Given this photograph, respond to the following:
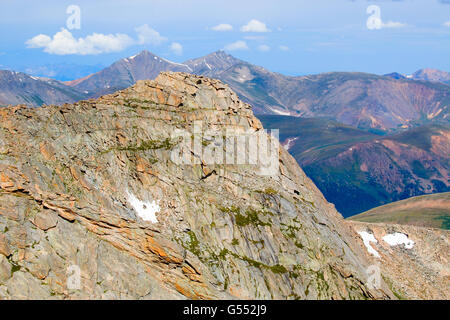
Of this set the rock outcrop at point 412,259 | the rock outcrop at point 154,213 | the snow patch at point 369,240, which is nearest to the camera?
the rock outcrop at point 154,213

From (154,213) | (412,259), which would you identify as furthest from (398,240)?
(154,213)

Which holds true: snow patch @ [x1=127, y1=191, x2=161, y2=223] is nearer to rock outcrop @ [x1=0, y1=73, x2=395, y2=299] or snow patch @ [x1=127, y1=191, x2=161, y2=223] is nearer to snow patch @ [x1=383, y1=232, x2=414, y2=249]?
rock outcrop @ [x1=0, y1=73, x2=395, y2=299]

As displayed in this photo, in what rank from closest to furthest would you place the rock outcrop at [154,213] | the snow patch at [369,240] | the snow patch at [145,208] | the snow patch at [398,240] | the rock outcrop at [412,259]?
the rock outcrop at [154,213]
the snow patch at [145,208]
the rock outcrop at [412,259]
the snow patch at [369,240]
the snow patch at [398,240]

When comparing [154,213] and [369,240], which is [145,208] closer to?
[154,213]

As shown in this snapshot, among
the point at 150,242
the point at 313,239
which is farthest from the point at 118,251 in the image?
the point at 313,239

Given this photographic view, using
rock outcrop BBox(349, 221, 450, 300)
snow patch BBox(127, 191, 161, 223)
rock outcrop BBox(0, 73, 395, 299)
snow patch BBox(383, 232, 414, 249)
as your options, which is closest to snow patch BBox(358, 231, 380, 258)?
rock outcrop BBox(349, 221, 450, 300)

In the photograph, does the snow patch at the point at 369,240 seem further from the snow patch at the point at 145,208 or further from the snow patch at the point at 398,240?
the snow patch at the point at 145,208

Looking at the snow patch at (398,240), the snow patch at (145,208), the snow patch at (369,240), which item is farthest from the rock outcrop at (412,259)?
the snow patch at (145,208)
